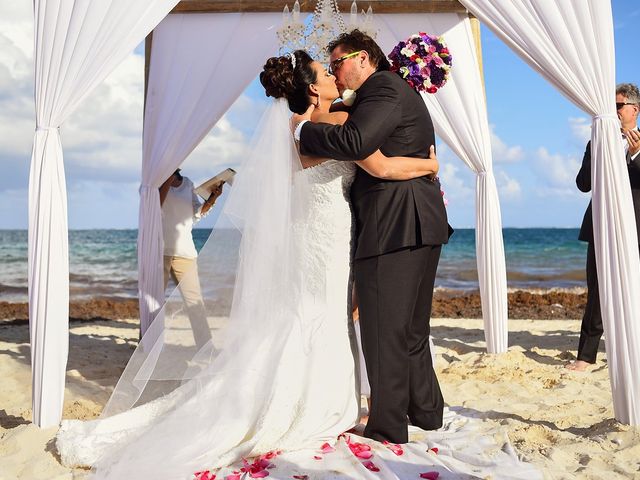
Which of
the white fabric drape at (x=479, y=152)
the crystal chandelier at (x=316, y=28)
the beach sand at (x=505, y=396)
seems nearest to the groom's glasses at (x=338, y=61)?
the beach sand at (x=505, y=396)

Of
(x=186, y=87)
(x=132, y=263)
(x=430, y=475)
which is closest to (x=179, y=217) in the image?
(x=186, y=87)

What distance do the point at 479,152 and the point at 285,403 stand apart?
3212 mm

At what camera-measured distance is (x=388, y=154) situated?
3.09 meters

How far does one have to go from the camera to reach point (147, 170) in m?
5.65

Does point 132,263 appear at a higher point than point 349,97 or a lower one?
lower

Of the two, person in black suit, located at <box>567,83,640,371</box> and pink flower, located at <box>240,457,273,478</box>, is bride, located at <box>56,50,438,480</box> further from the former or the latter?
person in black suit, located at <box>567,83,640,371</box>

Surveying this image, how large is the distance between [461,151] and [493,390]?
2.02m

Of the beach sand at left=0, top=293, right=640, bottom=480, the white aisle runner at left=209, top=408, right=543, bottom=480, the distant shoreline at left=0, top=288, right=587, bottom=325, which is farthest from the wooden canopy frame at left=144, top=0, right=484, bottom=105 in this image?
the distant shoreline at left=0, top=288, right=587, bottom=325

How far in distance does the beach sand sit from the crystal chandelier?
2.62 metres

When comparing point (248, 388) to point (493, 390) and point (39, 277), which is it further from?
point (493, 390)

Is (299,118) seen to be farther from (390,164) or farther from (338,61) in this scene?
(390,164)

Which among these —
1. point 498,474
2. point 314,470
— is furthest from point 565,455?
point 314,470

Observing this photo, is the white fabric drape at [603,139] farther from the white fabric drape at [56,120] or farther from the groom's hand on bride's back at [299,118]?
the white fabric drape at [56,120]

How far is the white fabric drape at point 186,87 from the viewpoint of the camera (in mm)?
5594
